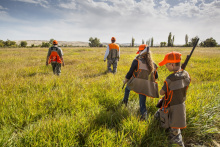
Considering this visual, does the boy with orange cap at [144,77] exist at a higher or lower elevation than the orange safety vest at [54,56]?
A: lower

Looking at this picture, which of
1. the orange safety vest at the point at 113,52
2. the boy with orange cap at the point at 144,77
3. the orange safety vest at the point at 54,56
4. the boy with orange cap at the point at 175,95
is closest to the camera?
the boy with orange cap at the point at 175,95

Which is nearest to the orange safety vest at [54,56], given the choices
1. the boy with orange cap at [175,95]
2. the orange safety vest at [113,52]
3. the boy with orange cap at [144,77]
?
the orange safety vest at [113,52]

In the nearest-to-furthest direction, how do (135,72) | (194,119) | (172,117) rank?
1. (172,117)
2. (194,119)
3. (135,72)

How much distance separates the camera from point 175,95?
6.20ft

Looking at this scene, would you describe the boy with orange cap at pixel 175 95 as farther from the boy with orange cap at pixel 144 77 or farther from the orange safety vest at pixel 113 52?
the orange safety vest at pixel 113 52

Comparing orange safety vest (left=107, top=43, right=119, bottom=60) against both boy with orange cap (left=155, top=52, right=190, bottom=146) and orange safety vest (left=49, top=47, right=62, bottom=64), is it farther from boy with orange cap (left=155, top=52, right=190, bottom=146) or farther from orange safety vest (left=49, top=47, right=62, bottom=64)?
boy with orange cap (left=155, top=52, right=190, bottom=146)

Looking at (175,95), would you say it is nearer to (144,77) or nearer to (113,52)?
(144,77)

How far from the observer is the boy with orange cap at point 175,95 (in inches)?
71.2

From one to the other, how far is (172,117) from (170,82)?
0.67 metres

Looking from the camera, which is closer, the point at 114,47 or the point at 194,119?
the point at 194,119

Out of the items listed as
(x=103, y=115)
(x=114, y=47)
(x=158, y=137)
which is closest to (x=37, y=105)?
(x=103, y=115)

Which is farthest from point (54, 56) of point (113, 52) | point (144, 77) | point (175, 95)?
point (175, 95)

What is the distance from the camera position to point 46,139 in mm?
1801

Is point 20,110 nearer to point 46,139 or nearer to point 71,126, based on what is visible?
point 46,139
